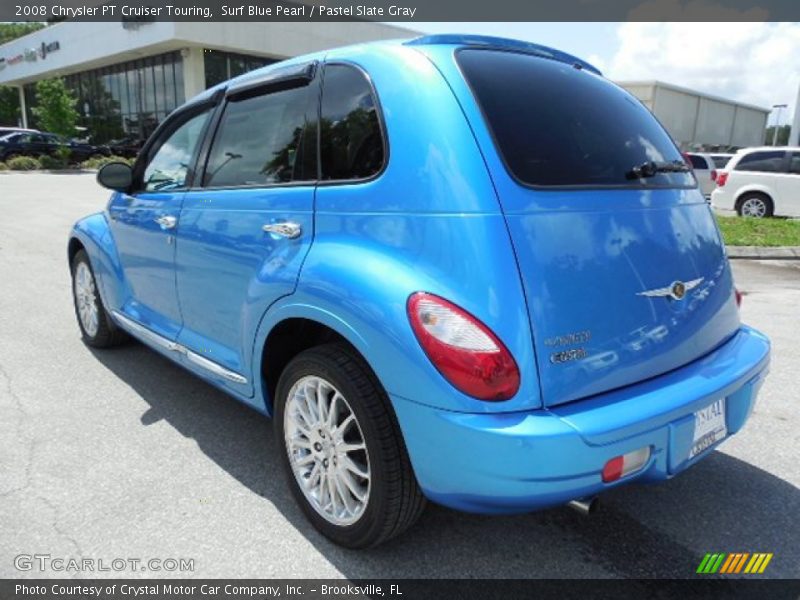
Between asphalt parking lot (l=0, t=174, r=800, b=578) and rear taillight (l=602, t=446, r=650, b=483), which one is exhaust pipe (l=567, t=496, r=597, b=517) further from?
asphalt parking lot (l=0, t=174, r=800, b=578)

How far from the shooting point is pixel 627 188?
228 cm

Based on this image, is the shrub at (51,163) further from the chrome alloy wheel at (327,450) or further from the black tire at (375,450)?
the black tire at (375,450)

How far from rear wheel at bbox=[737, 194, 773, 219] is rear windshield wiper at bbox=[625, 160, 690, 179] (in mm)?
12811

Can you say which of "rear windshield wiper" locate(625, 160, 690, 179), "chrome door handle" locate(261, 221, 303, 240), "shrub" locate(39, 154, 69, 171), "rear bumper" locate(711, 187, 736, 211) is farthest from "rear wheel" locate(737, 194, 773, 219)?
"shrub" locate(39, 154, 69, 171)

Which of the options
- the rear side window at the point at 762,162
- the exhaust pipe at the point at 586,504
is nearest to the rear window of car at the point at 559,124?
the exhaust pipe at the point at 586,504

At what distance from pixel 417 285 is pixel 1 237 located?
1067 centimetres

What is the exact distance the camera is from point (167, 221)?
10.9 feet

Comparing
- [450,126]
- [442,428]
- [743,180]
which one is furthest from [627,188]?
[743,180]

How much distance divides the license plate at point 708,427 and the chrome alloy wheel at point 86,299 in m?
4.07

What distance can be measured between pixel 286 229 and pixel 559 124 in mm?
1138

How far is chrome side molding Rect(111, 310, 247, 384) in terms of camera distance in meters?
2.89

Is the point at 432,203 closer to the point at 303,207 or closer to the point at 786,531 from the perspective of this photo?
the point at 303,207

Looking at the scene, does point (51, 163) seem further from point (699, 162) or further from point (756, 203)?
point (756, 203)

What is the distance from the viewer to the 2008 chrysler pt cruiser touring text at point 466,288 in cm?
189
